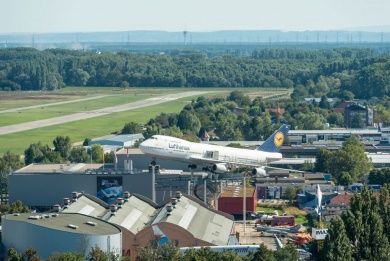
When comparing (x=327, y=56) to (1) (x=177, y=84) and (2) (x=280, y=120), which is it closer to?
(1) (x=177, y=84)

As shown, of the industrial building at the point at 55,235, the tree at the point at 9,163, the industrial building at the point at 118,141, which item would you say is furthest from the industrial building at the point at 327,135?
the industrial building at the point at 55,235

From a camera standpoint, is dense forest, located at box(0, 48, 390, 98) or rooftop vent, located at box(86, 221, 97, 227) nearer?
rooftop vent, located at box(86, 221, 97, 227)

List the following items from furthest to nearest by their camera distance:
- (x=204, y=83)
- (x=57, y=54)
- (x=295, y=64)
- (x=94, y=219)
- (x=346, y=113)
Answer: (x=57, y=54) → (x=295, y=64) → (x=204, y=83) → (x=346, y=113) → (x=94, y=219)

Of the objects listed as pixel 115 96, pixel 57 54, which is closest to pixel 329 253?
pixel 115 96

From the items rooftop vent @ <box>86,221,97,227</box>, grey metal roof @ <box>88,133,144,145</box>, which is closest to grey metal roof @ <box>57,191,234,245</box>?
rooftop vent @ <box>86,221,97,227</box>

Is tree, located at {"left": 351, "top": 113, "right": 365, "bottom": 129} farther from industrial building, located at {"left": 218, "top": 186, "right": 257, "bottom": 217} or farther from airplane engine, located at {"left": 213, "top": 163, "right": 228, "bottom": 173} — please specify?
airplane engine, located at {"left": 213, "top": 163, "right": 228, "bottom": 173}

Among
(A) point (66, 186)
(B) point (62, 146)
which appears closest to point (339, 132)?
(B) point (62, 146)
